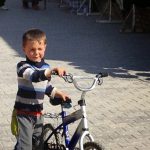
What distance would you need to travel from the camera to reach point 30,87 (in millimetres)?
4270

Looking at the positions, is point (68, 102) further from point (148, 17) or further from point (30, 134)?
point (148, 17)

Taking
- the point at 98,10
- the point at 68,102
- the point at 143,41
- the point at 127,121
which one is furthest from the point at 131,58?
the point at 98,10

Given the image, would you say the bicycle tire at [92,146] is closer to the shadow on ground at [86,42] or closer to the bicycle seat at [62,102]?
the bicycle seat at [62,102]

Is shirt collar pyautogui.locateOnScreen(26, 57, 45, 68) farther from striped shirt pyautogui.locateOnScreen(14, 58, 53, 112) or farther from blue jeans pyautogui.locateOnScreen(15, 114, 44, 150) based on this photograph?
blue jeans pyautogui.locateOnScreen(15, 114, 44, 150)

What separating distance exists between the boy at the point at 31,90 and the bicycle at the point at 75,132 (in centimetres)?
16

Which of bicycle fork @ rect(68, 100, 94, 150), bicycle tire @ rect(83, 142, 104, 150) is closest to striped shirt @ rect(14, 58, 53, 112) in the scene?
bicycle fork @ rect(68, 100, 94, 150)

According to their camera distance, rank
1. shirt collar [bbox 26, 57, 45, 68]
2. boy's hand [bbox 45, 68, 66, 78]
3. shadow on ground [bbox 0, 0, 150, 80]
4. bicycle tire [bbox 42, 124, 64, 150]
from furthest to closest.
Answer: shadow on ground [bbox 0, 0, 150, 80]
bicycle tire [bbox 42, 124, 64, 150]
shirt collar [bbox 26, 57, 45, 68]
boy's hand [bbox 45, 68, 66, 78]

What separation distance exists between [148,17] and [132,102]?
9188 mm

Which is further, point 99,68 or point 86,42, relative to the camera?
point 86,42

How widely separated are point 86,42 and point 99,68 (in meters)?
4.03

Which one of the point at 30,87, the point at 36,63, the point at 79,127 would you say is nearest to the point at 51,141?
the point at 79,127

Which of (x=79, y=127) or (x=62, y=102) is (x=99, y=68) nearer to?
(x=62, y=102)

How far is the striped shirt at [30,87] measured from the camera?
4129 mm

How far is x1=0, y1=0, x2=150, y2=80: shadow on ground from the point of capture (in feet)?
36.5
